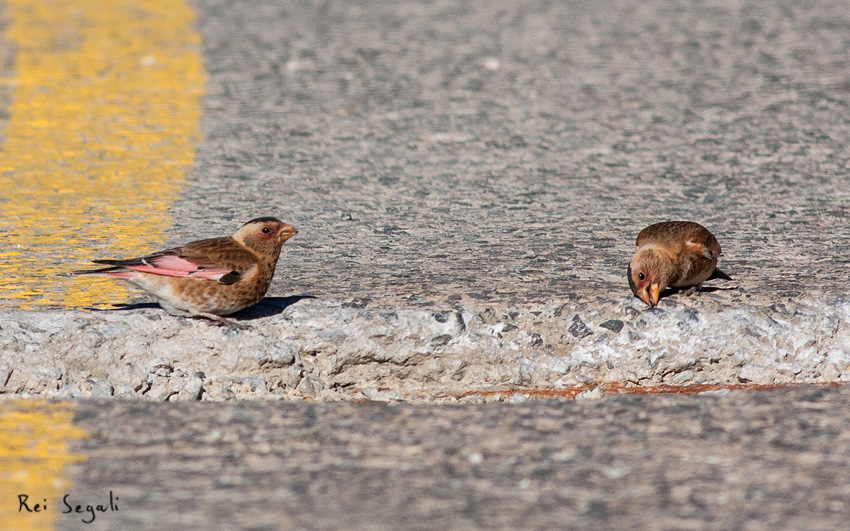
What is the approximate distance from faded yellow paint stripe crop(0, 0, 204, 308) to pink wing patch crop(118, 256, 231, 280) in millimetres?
271

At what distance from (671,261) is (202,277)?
1382 mm

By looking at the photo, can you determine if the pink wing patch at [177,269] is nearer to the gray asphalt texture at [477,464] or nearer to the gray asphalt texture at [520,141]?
the gray asphalt texture at [520,141]

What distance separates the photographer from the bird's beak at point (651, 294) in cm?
334

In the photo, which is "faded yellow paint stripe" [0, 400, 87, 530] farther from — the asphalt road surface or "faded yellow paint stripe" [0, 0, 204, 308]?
"faded yellow paint stripe" [0, 0, 204, 308]

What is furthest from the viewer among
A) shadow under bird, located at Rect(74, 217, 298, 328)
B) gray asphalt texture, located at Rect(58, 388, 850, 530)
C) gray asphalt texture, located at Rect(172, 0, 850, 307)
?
gray asphalt texture, located at Rect(172, 0, 850, 307)

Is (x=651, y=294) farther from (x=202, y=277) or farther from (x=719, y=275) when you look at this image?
(x=202, y=277)

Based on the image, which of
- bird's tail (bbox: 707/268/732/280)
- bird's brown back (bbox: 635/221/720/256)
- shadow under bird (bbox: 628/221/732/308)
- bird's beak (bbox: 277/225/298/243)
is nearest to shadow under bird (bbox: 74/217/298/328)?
bird's beak (bbox: 277/225/298/243)

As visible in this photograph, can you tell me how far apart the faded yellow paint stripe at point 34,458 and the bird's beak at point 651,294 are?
1.65 metres

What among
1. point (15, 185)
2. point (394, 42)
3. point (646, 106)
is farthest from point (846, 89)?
point (15, 185)

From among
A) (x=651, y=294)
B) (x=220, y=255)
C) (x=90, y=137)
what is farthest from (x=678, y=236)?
(x=90, y=137)

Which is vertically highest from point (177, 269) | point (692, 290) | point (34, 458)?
point (177, 269)

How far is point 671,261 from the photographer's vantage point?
3.29 meters

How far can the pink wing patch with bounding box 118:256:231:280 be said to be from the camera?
3.28 metres

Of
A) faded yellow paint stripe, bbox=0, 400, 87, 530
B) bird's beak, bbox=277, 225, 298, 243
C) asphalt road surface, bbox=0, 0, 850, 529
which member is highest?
bird's beak, bbox=277, 225, 298, 243
